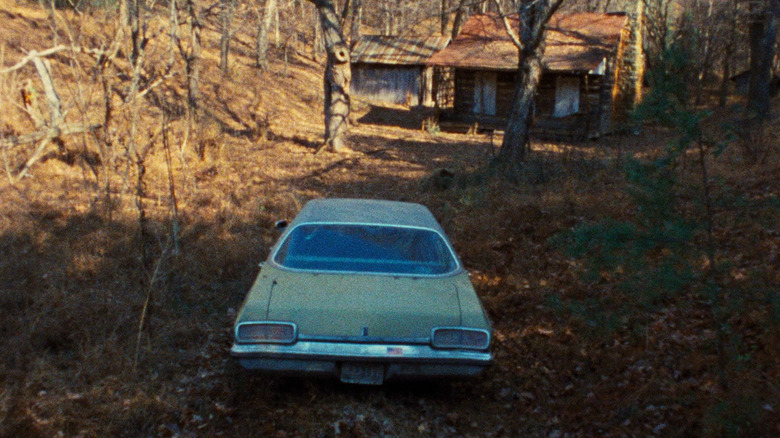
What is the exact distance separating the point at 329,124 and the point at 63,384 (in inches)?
552

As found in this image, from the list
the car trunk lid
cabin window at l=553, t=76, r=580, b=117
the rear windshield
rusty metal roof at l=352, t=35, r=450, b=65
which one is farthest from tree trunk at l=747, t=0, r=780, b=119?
the car trunk lid

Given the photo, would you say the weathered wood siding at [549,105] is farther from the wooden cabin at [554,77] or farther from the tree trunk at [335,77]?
the tree trunk at [335,77]

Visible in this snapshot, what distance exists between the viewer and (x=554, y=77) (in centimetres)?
2653

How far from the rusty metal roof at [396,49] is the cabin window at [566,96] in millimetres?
6991

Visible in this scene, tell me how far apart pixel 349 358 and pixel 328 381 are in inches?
27.8

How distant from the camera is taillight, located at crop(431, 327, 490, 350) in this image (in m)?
4.95

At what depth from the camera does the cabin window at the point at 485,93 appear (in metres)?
27.8

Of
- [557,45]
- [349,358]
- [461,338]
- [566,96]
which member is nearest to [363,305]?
[349,358]

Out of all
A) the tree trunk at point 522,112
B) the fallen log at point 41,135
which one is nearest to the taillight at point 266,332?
the fallen log at point 41,135

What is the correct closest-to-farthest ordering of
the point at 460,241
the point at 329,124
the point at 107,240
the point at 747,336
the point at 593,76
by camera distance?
the point at 747,336
the point at 107,240
the point at 460,241
the point at 329,124
the point at 593,76

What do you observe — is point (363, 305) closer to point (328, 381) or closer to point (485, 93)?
point (328, 381)

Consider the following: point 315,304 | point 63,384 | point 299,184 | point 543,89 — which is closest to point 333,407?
point 315,304

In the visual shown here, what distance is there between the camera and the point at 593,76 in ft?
85.7

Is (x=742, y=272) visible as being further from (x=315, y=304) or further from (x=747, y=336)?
(x=315, y=304)
